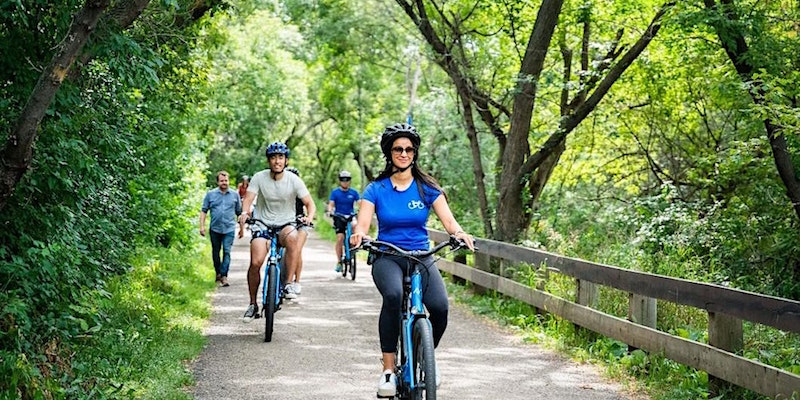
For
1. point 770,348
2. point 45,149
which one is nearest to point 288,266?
point 45,149

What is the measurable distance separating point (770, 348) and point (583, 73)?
7.23 m

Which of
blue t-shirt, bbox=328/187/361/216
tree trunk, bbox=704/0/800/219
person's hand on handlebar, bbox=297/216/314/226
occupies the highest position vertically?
tree trunk, bbox=704/0/800/219

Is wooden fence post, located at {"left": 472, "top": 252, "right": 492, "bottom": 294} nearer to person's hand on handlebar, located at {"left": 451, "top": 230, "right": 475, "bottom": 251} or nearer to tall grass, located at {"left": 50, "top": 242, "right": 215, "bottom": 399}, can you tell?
tall grass, located at {"left": 50, "top": 242, "right": 215, "bottom": 399}

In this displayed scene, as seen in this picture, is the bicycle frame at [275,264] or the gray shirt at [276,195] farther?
the gray shirt at [276,195]

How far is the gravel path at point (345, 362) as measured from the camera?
7621mm

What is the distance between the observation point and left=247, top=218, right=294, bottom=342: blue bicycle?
975 cm

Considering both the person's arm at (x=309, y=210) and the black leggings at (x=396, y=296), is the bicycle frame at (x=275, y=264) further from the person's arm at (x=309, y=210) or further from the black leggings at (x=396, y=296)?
the black leggings at (x=396, y=296)

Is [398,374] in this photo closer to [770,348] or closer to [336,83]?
[770,348]

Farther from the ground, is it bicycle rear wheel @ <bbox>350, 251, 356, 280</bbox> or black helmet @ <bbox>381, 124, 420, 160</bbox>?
black helmet @ <bbox>381, 124, 420, 160</bbox>

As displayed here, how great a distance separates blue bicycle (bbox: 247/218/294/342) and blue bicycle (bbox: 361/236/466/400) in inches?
145

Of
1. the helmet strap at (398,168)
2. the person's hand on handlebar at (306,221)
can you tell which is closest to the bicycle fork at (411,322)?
the helmet strap at (398,168)

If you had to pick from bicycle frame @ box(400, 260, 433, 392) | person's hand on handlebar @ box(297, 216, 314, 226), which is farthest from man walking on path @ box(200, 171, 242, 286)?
bicycle frame @ box(400, 260, 433, 392)

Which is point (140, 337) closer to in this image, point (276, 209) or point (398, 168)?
point (276, 209)

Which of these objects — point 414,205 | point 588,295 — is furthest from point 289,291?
point 414,205
